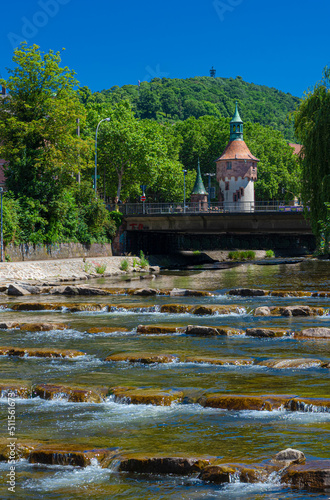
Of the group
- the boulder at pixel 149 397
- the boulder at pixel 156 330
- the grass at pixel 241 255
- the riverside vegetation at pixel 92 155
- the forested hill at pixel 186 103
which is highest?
the forested hill at pixel 186 103

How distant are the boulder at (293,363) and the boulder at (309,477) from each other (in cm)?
670

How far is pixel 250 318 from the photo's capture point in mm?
25531

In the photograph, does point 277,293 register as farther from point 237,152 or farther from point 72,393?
point 237,152

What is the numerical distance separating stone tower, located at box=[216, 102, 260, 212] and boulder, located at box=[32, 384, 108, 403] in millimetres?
90507

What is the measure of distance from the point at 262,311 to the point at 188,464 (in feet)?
55.7

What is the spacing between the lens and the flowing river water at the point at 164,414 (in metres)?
9.25

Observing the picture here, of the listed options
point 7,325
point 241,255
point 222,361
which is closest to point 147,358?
point 222,361

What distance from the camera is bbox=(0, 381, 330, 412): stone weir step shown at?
12.2 m

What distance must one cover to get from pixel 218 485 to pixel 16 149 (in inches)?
1848

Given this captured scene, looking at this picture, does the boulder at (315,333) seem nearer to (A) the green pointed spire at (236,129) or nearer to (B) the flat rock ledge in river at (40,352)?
(B) the flat rock ledge in river at (40,352)

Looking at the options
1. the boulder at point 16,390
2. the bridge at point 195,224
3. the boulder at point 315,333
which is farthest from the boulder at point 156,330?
the bridge at point 195,224

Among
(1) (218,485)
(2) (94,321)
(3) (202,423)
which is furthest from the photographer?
(2) (94,321)

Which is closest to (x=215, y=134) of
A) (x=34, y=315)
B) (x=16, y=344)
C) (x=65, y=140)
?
(x=65, y=140)

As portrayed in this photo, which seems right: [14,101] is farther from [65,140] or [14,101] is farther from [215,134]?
[215,134]
